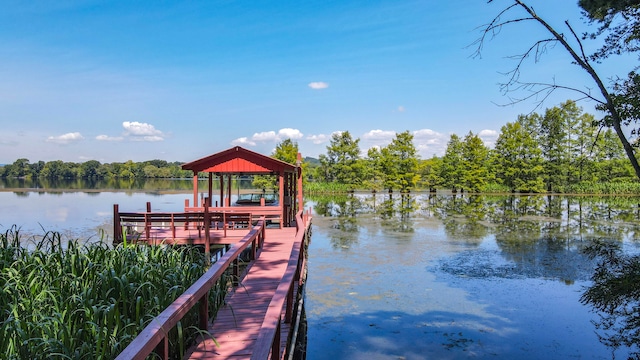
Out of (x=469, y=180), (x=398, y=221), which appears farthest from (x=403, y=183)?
(x=398, y=221)

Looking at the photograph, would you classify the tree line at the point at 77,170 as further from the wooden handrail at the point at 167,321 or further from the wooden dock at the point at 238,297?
the wooden handrail at the point at 167,321

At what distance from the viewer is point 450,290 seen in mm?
10516

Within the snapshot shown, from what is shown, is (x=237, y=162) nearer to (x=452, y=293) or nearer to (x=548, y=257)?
(x=452, y=293)

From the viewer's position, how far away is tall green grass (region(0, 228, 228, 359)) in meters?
3.63

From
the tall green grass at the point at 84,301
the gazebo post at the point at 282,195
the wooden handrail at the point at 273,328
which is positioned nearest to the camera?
the wooden handrail at the point at 273,328

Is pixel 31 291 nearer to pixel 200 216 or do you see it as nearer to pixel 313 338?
pixel 313 338

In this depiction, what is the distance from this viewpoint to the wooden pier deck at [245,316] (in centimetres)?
428

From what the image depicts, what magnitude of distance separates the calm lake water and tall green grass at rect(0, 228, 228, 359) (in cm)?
292

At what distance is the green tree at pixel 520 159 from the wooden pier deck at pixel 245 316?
45.2 metres

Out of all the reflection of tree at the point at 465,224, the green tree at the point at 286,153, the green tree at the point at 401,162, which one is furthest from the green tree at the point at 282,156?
the reflection of tree at the point at 465,224

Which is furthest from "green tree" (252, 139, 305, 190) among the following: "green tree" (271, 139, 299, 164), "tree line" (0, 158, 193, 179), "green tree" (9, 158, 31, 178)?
"green tree" (9, 158, 31, 178)

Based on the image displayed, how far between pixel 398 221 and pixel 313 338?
56.3 feet

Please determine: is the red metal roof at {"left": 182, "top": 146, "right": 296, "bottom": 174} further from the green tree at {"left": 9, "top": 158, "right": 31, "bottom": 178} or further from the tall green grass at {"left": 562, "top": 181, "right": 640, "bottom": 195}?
the green tree at {"left": 9, "top": 158, "right": 31, "bottom": 178}

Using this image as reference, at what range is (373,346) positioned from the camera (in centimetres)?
727
